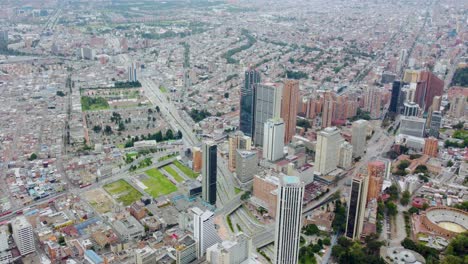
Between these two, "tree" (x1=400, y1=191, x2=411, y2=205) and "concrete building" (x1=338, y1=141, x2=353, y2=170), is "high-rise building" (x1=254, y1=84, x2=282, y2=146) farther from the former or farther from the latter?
"tree" (x1=400, y1=191, x2=411, y2=205)

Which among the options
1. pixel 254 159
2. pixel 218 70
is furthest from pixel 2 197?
pixel 218 70

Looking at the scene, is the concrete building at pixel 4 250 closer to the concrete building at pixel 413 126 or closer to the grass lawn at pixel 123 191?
the grass lawn at pixel 123 191

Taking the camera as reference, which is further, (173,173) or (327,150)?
(173,173)

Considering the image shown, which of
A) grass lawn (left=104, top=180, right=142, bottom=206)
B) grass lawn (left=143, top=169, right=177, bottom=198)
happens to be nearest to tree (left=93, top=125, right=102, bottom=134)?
grass lawn (left=143, top=169, right=177, bottom=198)

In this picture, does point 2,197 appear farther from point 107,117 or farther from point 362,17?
point 362,17

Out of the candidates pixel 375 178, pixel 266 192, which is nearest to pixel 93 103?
pixel 266 192

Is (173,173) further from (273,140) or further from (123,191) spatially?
(273,140)
